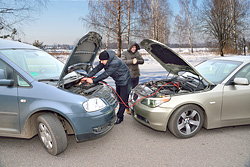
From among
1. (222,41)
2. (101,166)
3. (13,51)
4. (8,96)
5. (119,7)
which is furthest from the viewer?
(222,41)

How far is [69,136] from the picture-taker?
3.77 metres

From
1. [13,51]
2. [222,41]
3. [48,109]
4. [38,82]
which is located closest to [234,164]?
[48,109]

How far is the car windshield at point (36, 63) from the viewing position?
11.1 feet

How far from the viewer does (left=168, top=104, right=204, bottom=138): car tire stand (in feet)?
11.4

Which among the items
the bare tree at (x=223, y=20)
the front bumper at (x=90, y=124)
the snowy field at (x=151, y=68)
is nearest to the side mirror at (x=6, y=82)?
the front bumper at (x=90, y=124)

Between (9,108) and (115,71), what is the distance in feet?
7.00

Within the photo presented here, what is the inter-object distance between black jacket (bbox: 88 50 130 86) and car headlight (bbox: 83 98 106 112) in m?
1.02

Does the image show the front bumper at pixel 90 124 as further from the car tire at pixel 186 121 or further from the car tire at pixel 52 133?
the car tire at pixel 186 121

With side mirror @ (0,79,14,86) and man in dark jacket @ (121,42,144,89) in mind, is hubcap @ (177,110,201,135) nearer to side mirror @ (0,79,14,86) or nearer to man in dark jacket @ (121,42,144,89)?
man in dark jacket @ (121,42,144,89)

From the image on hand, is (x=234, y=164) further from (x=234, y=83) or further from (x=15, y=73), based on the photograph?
(x=15, y=73)

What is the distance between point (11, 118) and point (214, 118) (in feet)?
11.2

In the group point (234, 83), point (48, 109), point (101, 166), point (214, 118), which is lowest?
point (101, 166)

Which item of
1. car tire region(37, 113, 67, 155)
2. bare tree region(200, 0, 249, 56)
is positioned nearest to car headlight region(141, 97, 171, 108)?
car tire region(37, 113, 67, 155)

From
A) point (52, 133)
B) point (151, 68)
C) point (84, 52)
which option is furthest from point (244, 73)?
point (151, 68)
